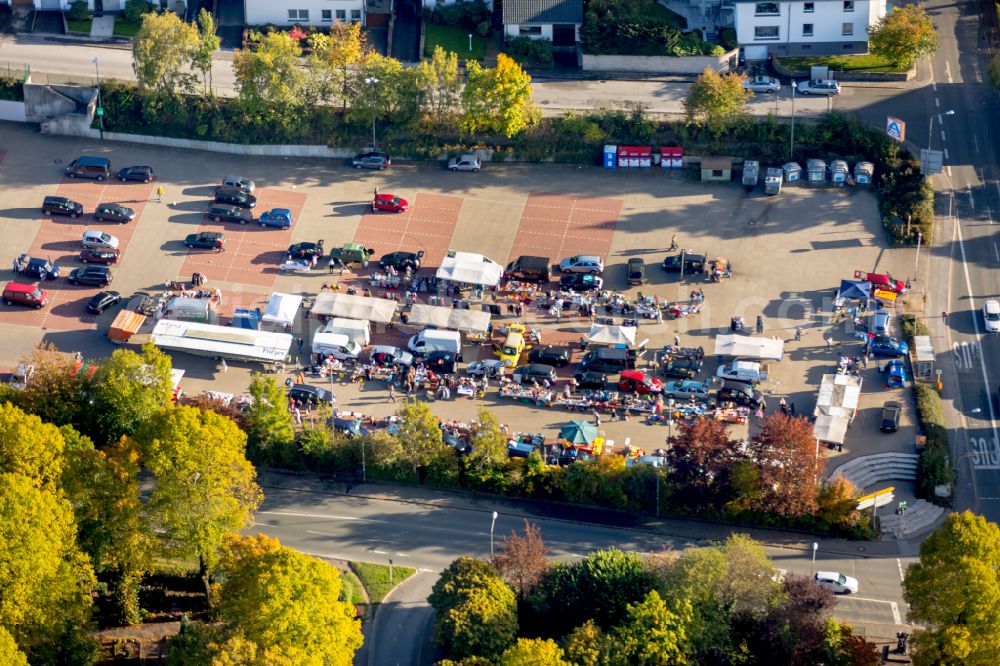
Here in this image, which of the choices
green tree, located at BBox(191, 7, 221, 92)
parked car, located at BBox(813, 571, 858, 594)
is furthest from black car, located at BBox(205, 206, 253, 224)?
Result: parked car, located at BBox(813, 571, 858, 594)

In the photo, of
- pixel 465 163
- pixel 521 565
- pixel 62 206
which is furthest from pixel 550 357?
pixel 62 206

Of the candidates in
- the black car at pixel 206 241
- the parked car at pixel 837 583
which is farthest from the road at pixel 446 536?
the black car at pixel 206 241

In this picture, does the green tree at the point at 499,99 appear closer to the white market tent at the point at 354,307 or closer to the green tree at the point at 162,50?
the white market tent at the point at 354,307

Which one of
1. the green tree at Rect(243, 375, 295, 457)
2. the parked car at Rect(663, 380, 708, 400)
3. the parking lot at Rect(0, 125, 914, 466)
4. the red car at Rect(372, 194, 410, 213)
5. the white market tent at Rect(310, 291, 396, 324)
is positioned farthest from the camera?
the red car at Rect(372, 194, 410, 213)

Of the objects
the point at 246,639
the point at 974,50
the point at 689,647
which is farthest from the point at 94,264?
the point at 974,50

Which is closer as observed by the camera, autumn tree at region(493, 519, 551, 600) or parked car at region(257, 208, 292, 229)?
autumn tree at region(493, 519, 551, 600)

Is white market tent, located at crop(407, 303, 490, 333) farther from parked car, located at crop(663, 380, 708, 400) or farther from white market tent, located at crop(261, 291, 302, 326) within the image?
parked car, located at crop(663, 380, 708, 400)

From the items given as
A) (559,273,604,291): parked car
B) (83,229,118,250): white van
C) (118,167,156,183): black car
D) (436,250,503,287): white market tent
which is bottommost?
(559,273,604,291): parked car
